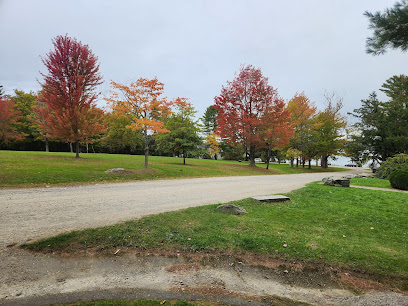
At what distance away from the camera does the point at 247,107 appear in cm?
2556

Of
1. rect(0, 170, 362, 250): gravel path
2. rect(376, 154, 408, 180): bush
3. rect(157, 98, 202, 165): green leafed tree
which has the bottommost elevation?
rect(0, 170, 362, 250): gravel path

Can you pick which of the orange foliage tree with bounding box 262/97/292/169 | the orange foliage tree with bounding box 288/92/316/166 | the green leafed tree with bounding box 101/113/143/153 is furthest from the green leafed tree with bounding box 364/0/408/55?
the green leafed tree with bounding box 101/113/143/153

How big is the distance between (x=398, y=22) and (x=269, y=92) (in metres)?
21.4

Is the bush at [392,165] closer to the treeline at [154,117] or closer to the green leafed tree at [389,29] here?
the treeline at [154,117]

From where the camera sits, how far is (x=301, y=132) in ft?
101

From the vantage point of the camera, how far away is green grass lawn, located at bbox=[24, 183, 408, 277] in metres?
3.78

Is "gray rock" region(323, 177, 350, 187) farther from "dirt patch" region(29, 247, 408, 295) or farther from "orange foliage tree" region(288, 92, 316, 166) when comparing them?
"orange foliage tree" region(288, 92, 316, 166)

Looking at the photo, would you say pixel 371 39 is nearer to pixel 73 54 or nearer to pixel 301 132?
pixel 73 54

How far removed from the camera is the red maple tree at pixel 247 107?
24.7 metres

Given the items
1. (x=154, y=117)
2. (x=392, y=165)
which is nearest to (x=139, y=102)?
(x=154, y=117)

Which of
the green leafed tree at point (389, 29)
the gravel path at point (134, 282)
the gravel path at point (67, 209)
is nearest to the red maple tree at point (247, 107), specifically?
the gravel path at point (67, 209)

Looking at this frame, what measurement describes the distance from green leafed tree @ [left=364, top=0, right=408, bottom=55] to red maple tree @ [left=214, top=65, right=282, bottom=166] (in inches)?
768

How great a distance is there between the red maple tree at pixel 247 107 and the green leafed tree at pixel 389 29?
19.5 m

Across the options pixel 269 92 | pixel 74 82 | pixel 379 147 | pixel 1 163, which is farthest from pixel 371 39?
pixel 379 147
